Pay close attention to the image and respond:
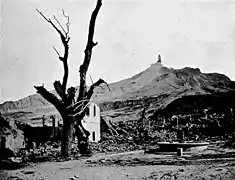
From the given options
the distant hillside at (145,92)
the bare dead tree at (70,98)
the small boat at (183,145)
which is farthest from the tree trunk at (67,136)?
the small boat at (183,145)

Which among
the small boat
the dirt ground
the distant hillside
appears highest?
the distant hillside

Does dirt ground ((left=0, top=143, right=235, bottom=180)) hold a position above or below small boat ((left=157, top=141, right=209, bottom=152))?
below

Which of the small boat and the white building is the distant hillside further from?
the small boat

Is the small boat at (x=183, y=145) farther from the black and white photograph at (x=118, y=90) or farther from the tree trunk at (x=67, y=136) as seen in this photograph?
the tree trunk at (x=67, y=136)

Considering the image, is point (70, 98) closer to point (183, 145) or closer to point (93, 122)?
point (93, 122)

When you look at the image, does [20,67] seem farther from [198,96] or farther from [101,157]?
[198,96]

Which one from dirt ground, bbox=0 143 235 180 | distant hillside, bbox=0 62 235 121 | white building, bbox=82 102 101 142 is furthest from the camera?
white building, bbox=82 102 101 142

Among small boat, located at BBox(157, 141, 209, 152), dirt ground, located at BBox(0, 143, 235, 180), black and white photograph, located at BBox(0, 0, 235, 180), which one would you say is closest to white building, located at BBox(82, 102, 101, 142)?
black and white photograph, located at BBox(0, 0, 235, 180)
